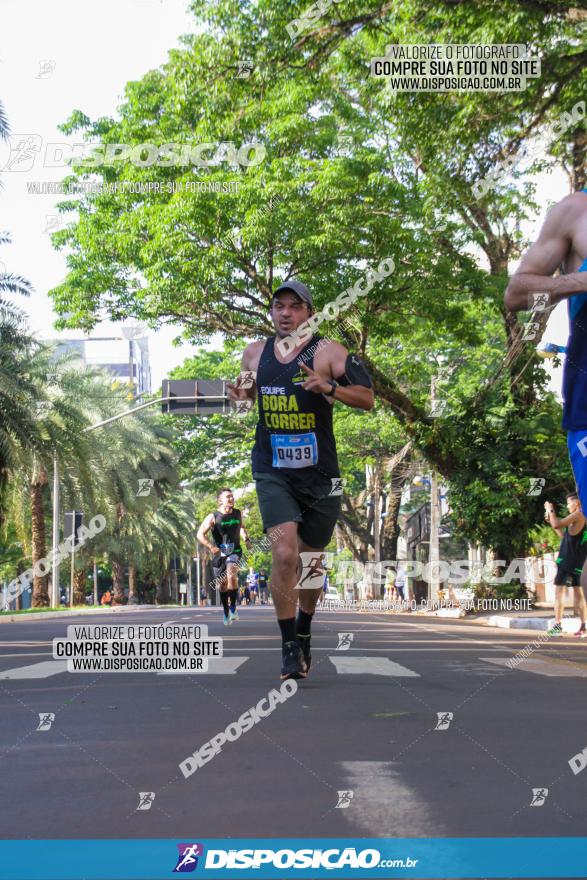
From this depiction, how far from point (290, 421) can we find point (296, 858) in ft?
13.7

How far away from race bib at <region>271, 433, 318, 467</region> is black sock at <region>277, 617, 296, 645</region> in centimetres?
87

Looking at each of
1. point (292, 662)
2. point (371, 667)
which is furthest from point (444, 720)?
point (371, 667)

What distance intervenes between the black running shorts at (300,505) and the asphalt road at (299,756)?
2.89 ft

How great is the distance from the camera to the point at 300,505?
274 inches

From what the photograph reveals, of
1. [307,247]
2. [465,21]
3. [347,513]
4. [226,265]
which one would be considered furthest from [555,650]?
[347,513]

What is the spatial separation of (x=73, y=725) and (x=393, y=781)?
6.22 ft

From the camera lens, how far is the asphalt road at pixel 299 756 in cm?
321

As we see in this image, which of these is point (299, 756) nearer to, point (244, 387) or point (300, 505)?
point (300, 505)

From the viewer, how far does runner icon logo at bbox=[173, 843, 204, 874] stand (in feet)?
9.00

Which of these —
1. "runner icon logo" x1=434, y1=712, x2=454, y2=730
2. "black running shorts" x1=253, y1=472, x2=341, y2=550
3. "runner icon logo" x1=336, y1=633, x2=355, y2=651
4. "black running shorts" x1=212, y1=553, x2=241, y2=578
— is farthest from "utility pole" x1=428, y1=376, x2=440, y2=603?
"runner icon logo" x1=434, y1=712, x2=454, y2=730

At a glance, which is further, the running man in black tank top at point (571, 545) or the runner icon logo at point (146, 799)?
the running man in black tank top at point (571, 545)

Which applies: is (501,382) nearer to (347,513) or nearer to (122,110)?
(122,110)

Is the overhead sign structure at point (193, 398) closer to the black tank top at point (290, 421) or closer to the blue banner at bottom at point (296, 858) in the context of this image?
the black tank top at point (290, 421)

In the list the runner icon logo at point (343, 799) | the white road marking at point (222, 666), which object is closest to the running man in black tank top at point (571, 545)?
the white road marking at point (222, 666)
